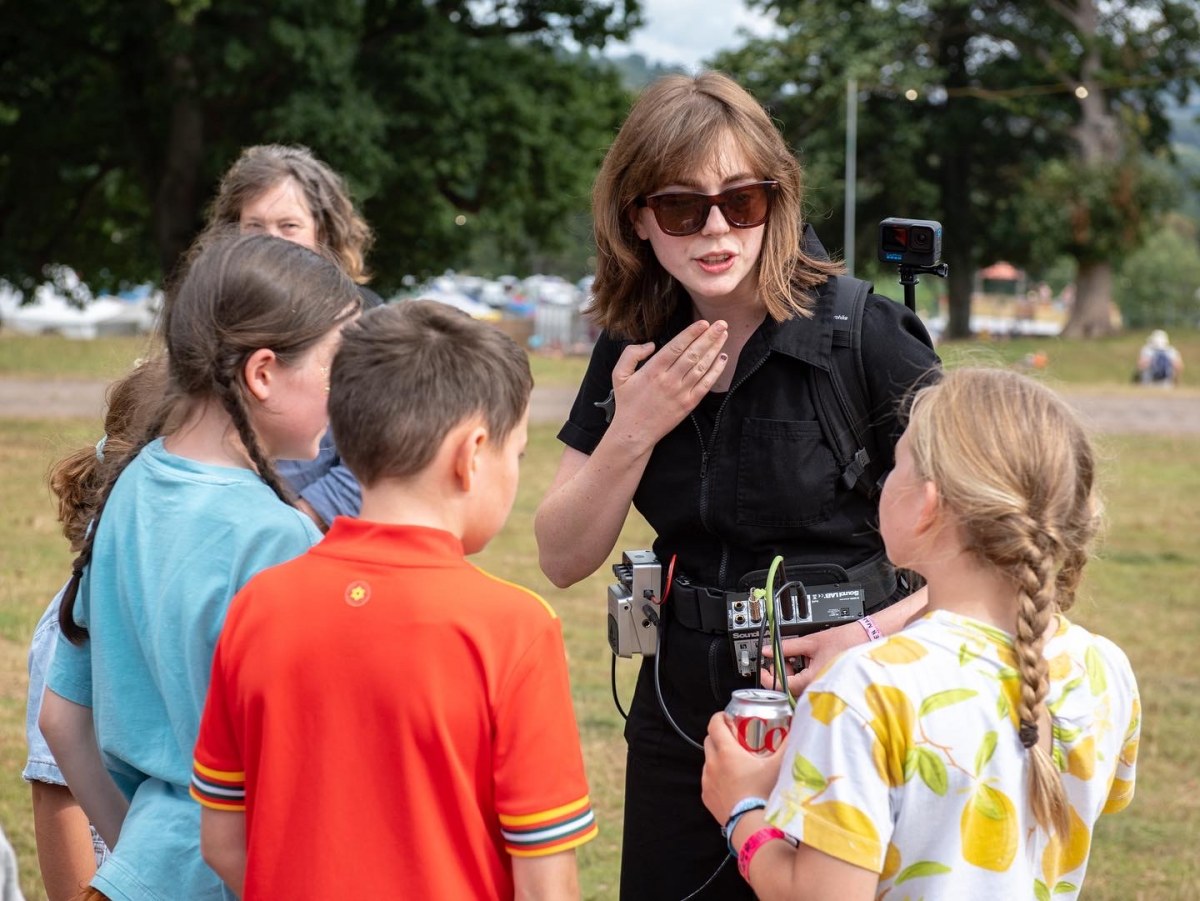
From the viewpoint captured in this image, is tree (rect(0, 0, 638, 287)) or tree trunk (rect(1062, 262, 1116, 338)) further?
tree trunk (rect(1062, 262, 1116, 338))

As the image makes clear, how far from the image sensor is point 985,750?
6.09ft

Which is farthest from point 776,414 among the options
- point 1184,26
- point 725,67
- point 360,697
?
point 1184,26

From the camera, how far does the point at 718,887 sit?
272 centimetres

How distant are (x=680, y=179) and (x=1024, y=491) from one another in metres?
1.07

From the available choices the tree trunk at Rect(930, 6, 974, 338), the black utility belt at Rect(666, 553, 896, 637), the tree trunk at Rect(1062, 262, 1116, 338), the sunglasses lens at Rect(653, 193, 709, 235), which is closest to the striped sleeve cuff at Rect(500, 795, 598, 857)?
the black utility belt at Rect(666, 553, 896, 637)

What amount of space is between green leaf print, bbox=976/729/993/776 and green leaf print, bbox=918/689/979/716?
0.19ft

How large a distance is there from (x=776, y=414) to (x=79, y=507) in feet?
4.63

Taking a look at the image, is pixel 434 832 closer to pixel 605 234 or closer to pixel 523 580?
pixel 605 234

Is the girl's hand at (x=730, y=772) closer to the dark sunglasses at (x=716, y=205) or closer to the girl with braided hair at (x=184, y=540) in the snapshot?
the girl with braided hair at (x=184, y=540)

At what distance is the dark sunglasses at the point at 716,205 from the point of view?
2711mm

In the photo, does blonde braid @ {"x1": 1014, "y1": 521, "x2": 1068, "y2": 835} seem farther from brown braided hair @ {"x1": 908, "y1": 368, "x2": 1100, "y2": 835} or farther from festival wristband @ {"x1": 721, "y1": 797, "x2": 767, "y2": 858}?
festival wristband @ {"x1": 721, "y1": 797, "x2": 767, "y2": 858}

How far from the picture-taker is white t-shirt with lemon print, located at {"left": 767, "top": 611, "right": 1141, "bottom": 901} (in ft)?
5.99

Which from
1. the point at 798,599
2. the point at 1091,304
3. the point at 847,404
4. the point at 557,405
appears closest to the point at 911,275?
the point at 847,404

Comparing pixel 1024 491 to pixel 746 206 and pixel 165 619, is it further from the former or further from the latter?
pixel 165 619
